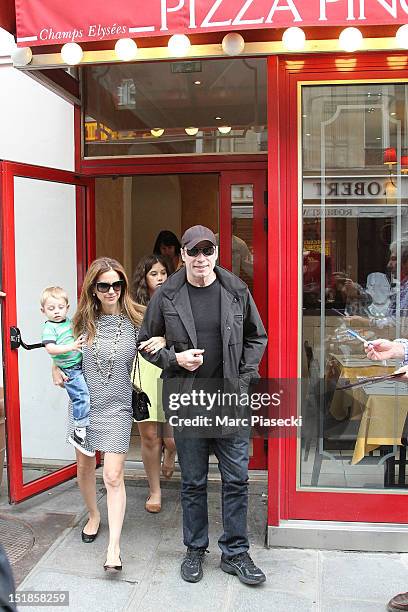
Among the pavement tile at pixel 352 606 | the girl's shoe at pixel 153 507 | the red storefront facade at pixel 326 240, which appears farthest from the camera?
the girl's shoe at pixel 153 507

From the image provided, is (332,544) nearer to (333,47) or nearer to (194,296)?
(194,296)

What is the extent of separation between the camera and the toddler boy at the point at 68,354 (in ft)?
12.2

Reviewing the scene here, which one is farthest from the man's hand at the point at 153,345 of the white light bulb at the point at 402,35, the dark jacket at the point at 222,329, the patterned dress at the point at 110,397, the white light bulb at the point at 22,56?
the white light bulb at the point at 402,35

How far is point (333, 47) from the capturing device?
363cm

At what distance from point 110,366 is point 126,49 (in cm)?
180

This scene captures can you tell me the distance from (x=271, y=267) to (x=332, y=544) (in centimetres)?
169

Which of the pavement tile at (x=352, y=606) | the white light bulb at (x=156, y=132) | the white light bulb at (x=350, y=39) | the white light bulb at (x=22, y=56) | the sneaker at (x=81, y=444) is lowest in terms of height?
the pavement tile at (x=352, y=606)

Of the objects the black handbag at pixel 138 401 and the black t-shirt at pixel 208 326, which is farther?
the black handbag at pixel 138 401

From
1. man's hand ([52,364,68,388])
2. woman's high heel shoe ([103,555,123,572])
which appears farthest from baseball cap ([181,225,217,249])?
→ woman's high heel shoe ([103,555,123,572])

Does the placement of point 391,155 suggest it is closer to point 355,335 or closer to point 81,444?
point 355,335

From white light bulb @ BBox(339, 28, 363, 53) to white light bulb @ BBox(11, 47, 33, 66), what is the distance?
1.81 metres

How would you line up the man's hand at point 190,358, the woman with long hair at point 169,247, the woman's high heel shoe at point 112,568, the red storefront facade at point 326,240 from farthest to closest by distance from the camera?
the woman with long hair at point 169,247 → the red storefront facade at point 326,240 → the woman's high heel shoe at point 112,568 → the man's hand at point 190,358

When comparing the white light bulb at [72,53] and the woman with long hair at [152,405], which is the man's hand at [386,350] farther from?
the white light bulb at [72,53]

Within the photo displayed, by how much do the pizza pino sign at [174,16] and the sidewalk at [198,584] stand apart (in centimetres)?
293
